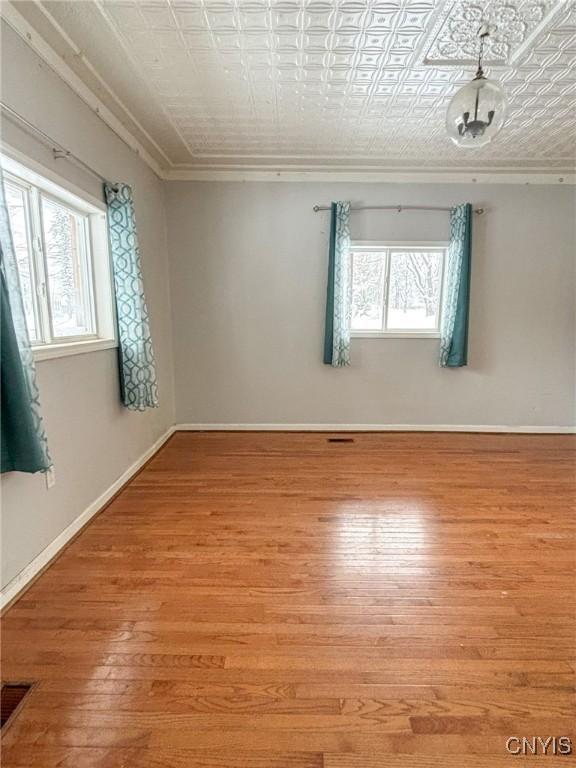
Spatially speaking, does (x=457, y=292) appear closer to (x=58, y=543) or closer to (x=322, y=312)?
(x=322, y=312)

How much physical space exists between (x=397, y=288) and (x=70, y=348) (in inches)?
127

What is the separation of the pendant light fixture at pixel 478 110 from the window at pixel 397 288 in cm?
229

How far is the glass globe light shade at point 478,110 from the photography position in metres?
1.56

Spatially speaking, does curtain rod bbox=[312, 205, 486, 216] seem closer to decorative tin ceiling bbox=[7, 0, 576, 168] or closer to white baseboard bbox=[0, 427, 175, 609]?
decorative tin ceiling bbox=[7, 0, 576, 168]

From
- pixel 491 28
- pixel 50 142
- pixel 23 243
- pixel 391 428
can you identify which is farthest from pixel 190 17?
pixel 391 428

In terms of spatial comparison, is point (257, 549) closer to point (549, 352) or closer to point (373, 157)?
point (373, 157)

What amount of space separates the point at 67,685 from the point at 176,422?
3.05 metres

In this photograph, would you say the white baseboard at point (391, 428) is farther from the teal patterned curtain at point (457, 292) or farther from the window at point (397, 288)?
the window at point (397, 288)

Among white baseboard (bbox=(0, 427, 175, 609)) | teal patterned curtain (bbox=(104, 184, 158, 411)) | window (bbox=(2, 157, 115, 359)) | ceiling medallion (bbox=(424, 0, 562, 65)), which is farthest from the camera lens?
teal patterned curtain (bbox=(104, 184, 158, 411))

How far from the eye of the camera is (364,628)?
A: 153 cm

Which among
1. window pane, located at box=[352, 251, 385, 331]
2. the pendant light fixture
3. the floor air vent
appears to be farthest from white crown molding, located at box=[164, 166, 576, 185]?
the floor air vent

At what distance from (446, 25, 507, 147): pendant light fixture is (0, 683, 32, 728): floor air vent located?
2.81 m

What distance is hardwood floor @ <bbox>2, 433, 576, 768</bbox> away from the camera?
1.13m

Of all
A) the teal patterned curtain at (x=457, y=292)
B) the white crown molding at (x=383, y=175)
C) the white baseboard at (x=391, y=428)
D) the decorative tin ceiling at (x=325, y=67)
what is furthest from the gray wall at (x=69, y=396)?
the teal patterned curtain at (x=457, y=292)
